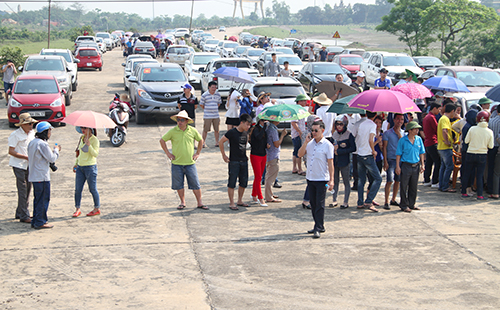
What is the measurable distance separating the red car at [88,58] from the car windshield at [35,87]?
1808cm

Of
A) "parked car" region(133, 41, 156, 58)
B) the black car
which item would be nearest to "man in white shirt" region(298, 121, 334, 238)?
the black car

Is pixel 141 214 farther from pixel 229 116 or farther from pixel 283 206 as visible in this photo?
pixel 229 116

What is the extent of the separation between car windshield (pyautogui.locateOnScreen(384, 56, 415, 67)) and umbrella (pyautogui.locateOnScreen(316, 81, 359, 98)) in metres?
14.5

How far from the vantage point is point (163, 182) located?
11055mm

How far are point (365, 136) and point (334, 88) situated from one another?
3493 millimetres

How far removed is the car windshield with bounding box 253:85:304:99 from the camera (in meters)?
14.9

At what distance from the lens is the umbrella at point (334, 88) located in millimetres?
12156

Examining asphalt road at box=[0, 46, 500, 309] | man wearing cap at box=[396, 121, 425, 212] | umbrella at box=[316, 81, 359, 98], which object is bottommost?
asphalt road at box=[0, 46, 500, 309]

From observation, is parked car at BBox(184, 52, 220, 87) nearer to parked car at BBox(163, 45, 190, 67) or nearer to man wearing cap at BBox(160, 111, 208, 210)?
parked car at BBox(163, 45, 190, 67)

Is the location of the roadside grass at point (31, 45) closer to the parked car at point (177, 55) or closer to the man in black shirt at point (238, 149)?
the parked car at point (177, 55)

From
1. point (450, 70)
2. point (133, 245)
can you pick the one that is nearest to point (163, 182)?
point (133, 245)

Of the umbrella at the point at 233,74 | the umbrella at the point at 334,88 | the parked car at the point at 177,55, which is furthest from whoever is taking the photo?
the parked car at the point at 177,55

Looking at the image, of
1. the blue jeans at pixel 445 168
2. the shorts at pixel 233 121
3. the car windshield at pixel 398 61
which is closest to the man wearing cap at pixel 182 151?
the shorts at pixel 233 121

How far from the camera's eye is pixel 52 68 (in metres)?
21.2
